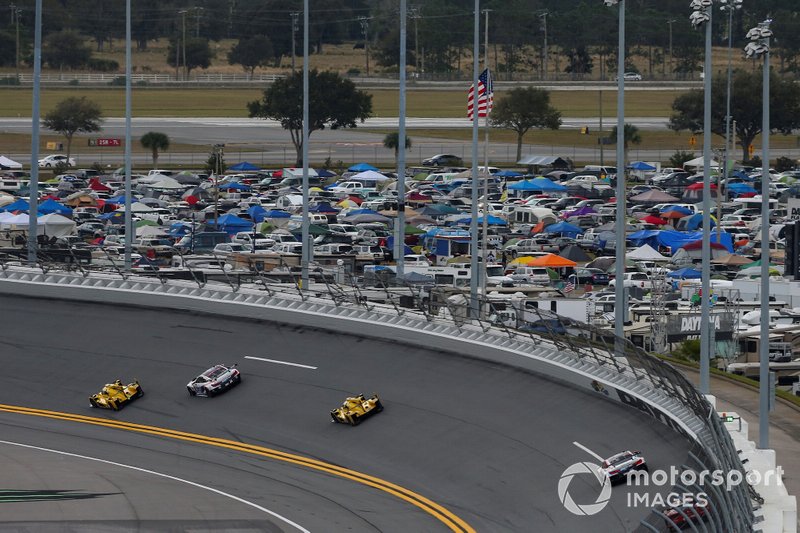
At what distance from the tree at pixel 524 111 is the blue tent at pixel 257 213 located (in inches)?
1753

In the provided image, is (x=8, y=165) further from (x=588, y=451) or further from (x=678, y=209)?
(x=588, y=451)

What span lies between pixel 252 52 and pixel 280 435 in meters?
142

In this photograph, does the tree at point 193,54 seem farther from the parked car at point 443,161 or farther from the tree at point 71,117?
the parked car at point 443,161

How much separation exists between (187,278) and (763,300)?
2468 centimetres

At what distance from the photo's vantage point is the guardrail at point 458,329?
26.0m

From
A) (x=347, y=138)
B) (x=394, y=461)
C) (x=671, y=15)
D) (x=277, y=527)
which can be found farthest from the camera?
(x=671, y=15)

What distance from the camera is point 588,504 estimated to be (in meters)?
26.9

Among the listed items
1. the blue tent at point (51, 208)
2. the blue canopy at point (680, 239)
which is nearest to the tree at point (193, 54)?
the blue tent at point (51, 208)

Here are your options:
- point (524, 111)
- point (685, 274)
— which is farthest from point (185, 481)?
point (524, 111)

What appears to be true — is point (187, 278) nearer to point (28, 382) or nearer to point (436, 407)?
point (28, 382)

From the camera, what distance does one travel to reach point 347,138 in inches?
5207

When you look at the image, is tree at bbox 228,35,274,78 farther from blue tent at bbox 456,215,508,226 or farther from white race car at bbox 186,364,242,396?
white race car at bbox 186,364,242,396

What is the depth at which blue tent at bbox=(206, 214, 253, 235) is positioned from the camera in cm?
7244

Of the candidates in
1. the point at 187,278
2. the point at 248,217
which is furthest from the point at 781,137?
the point at 187,278
